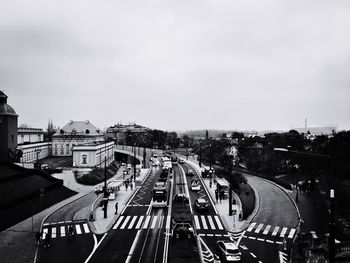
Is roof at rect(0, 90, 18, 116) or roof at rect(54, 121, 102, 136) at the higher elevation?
roof at rect(0, 90, 18, 116)

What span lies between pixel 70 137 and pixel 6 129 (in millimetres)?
36530

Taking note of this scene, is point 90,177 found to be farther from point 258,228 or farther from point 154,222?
point 258,228

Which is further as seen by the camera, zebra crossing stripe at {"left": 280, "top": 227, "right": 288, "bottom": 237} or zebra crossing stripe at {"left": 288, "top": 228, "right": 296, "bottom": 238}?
zebra crossing stripe at {"left": 280, "top": 227, "right": 288, "bottom": 237}

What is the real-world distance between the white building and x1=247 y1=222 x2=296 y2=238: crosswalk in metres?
51.5

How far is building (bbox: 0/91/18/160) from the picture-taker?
5606cm

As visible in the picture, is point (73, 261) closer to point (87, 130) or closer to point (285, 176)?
point (285, 176)

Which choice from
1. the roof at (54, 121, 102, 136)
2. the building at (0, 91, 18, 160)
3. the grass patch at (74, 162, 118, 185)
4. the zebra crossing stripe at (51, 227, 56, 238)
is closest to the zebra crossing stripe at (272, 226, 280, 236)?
the zebra crossing stripe at (51, 227, 56, 238)

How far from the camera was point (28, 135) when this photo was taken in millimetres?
91562

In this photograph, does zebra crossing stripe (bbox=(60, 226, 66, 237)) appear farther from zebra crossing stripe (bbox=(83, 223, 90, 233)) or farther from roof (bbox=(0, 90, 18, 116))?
roof (bbox=(0, 90, 18, 116))

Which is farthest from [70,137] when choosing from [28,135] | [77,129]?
[28,135]

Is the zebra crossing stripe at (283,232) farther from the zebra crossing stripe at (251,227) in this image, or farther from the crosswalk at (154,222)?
the crosswalk at (154,222)

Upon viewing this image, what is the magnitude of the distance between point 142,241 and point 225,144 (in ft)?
300

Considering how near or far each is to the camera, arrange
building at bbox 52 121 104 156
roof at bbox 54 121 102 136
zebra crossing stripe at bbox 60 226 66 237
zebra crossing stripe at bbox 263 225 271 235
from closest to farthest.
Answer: zebra crossing stripe at bbox 60 226 66 237 < zebra crossing stripe at bbox 263 225 271 235 < building at bbox 52 121 104 156 < roof at bbox 54 121 102 136

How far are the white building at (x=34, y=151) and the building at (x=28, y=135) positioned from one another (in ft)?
19.7
